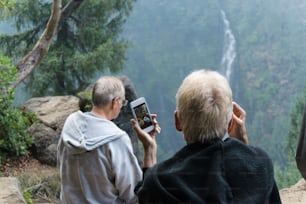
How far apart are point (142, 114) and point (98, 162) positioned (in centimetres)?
18

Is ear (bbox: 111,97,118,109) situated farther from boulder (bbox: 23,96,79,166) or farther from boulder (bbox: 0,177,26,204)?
boulder (bbox: 23,96,79,166)

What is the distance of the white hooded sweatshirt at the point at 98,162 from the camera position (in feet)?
4.36

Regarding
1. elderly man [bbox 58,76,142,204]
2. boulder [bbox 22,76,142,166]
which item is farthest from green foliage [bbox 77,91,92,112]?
elderly man [bbox 58,76,142,204]

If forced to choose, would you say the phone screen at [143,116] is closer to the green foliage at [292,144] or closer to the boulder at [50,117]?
the green foliage at [292,144]

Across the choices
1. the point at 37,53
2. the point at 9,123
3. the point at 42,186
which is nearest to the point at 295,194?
the point at 42,186

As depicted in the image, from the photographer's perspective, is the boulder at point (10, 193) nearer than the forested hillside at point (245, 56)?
Yes

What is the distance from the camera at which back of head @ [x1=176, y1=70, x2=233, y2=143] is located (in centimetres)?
94

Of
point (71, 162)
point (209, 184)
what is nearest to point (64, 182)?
point (71, 162)

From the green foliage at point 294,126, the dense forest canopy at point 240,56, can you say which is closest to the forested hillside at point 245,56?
the dense forest canopy at point 240,56

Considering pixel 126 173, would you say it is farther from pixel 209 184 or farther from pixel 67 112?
pixel 67 112

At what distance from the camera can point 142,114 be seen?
54.1 inches

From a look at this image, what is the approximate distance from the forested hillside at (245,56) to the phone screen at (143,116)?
83 cm

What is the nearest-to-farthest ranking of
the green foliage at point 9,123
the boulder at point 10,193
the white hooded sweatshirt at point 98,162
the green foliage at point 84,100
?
the white hooded sweatshirt at point 98,162 → the boulder at point 10,193 → the green foliage at point 9,123 → the green foliage at point 84,100

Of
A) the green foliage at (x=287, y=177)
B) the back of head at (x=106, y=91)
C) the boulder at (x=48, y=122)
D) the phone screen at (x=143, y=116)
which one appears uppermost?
the back of head at (x=106, y=91)
